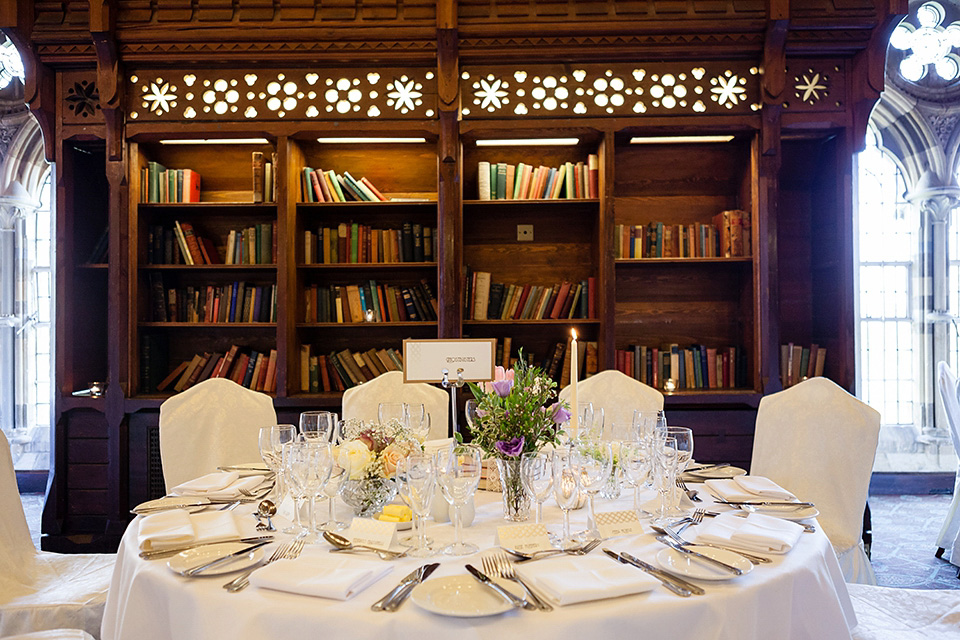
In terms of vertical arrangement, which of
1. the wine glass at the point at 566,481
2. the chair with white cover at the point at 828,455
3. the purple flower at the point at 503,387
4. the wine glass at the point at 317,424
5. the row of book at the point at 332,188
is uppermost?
the row of book at the point at 332,188

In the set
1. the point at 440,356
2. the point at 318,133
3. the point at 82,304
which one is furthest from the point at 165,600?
the point at 82,304

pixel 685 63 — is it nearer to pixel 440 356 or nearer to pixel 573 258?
pixel 573 258

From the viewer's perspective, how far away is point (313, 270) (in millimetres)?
3971

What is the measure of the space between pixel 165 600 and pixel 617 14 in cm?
337

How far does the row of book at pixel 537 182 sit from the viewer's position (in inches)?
148

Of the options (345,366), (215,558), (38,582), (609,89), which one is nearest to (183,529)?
(215,558)

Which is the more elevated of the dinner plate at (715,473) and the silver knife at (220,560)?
the silver knife at (220,560)

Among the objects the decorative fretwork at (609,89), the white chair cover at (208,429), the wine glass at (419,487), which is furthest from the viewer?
the decorative fretwork at (609,89)

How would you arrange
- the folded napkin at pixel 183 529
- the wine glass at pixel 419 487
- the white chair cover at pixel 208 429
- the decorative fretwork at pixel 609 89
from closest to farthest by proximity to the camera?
the wine glass at pixel 419 487, the folded napkin at pixel 183 529, the white chair cover at pixel 208 429, the decorative fretwork at pixel 609 89

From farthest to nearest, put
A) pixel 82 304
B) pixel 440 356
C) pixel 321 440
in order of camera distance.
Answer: pixel 82 304 < pixel 440 356 < pixel 321 440

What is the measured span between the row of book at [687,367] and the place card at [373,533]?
263 cm

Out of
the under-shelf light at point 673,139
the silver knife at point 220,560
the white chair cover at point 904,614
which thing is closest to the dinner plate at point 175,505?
the silver knife at point 220,560

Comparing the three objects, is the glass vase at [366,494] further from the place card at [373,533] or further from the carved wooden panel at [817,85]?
the carved wooden panel at [817,85]

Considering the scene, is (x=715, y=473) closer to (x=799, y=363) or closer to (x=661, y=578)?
(x=661, y=578)
